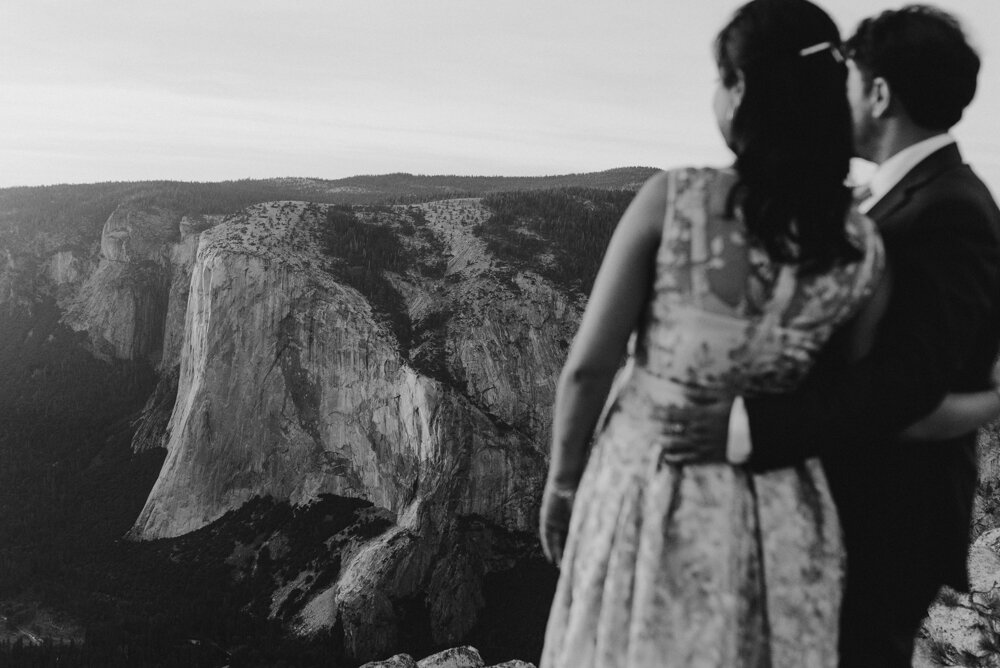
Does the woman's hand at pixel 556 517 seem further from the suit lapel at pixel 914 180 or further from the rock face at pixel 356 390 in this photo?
the rock face at pixel 356 390

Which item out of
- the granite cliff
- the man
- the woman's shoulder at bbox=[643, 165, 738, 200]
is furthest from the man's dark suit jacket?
the granite cliff

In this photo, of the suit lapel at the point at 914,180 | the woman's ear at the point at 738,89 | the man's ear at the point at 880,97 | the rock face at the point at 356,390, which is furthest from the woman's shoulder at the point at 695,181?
the rock face at the point at 356,390

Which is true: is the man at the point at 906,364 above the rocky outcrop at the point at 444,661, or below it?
above

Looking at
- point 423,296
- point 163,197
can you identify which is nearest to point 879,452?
point 423,296

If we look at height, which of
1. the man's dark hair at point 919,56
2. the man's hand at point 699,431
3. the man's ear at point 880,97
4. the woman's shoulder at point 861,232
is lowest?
the man's hand at point 699,431

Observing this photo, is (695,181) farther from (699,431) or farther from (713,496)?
(713,496)

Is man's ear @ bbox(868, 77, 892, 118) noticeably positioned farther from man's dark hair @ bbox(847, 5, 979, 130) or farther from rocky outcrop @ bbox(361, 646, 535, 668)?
rocky outcrop @ bbox(361, 646, 535, 668)

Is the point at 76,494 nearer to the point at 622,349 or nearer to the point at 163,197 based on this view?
the point at 163,197
